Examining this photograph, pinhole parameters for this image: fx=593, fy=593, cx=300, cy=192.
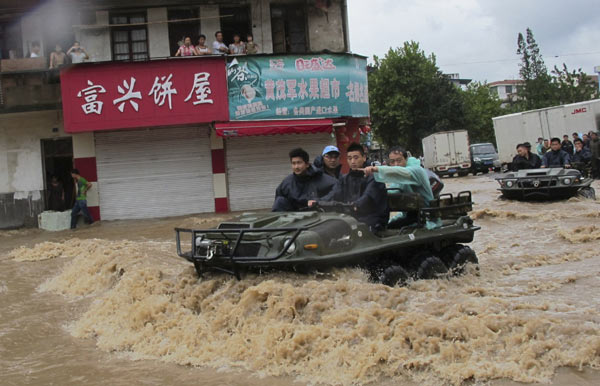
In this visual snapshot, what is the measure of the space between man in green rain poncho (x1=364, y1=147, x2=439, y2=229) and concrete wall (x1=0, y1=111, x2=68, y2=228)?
42.1ft

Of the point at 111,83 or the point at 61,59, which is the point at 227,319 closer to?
the point at 111,83

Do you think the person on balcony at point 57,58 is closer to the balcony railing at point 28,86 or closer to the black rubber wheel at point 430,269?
the balcony railing at point 28,86

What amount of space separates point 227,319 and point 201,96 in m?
11.5

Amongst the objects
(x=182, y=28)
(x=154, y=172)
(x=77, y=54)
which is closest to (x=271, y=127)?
(x=154, y=172)

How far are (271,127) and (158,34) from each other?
485 centimetres

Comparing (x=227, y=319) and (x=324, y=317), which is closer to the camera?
(x=324, y=317)

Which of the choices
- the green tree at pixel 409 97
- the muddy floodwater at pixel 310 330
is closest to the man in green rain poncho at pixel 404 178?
the muddy floodwater at pixel 310 330

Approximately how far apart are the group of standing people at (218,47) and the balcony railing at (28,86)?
3593 mm

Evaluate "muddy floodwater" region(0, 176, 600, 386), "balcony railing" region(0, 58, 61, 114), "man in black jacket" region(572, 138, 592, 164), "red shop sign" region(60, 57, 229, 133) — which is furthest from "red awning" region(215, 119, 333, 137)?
"muddy floodwater" region(0, 176, 600, 386)

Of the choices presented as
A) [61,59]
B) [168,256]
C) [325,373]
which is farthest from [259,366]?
[61,59]

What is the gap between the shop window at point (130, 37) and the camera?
698 inches

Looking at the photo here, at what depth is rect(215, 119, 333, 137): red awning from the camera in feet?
52.3

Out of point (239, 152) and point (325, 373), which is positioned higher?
point (239, 152)

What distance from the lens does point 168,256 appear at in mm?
9734
